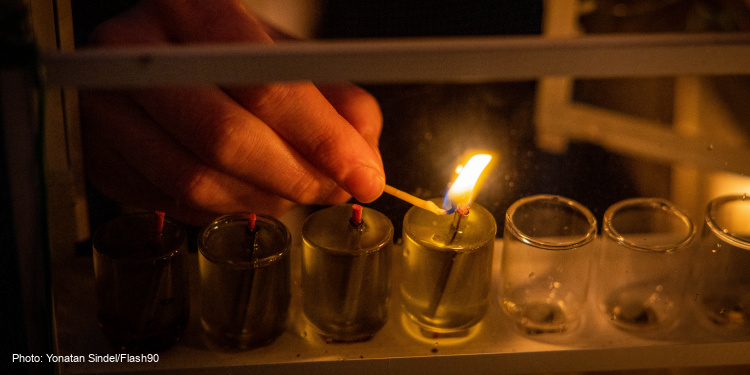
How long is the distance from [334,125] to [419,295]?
0.63ft

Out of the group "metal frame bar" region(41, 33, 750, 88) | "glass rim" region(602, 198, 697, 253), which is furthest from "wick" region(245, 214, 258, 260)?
"glass rim" region(602, 198, 697, 253)

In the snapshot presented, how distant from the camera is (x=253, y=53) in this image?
16.5 inches

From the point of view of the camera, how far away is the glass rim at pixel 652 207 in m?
0.65

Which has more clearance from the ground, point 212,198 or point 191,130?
point 191,130

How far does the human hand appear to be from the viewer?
2.11 feet

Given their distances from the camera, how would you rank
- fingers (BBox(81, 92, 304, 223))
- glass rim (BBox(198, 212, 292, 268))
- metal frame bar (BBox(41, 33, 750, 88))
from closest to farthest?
metal frame bar (BBox(41, 33, 750, 88)), glass rim (BBox(198, 212, 292, 268)), fingers (BBox(81, 92, 304, 223))

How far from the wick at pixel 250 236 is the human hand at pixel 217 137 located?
0.26ft

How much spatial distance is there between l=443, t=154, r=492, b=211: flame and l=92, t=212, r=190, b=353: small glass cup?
0.26 meters

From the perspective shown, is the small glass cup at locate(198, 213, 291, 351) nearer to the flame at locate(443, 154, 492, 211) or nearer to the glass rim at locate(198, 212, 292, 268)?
the glass rim at locate(198, 212, 292, 268)

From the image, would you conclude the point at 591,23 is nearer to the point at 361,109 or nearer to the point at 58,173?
the point at 361,109

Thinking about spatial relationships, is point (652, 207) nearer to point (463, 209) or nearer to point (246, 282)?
point (463, 209)

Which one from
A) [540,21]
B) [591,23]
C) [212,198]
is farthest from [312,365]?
[591,23]

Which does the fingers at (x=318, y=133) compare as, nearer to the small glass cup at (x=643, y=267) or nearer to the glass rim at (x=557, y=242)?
the glass rim at (x=557, y=242)

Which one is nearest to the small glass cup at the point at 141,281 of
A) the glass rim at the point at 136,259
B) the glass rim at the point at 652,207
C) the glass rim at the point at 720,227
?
the glass rim at the point at 136,259
